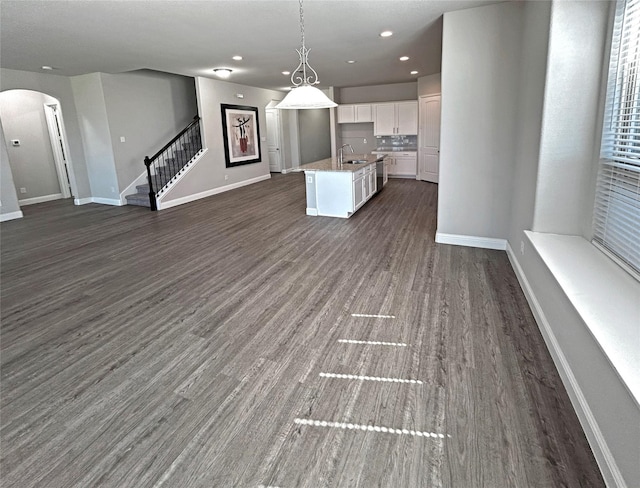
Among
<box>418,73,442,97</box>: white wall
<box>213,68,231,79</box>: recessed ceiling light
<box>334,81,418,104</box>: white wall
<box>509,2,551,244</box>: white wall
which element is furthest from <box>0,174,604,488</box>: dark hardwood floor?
<box>334,81,418,104</box>: white wall

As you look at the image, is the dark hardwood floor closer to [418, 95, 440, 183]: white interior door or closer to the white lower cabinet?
the white lower cabinet

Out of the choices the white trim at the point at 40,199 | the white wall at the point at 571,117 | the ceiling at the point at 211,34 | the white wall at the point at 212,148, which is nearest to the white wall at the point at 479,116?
the ceiling at the point at 211,34

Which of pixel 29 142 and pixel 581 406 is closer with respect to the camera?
pixel 581 406

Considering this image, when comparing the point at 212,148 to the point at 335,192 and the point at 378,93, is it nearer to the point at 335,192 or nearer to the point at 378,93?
the point at 335,192

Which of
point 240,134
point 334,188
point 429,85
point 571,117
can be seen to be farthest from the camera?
point 240,134

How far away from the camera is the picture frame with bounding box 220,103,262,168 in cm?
927

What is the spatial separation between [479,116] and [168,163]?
22.6 feet

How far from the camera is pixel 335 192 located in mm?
6156

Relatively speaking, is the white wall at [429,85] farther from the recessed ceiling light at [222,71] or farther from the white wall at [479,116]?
the white wall at [479,116]

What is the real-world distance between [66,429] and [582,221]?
367cm

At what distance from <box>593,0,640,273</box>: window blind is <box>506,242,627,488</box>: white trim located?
2.04 feet

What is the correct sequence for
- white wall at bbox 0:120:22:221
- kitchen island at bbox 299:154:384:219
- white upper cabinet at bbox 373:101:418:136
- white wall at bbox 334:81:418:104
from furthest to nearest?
white wall at bbox 334:81:418:104 < white upper cabinet at bbox 373:101:418:136 < white wall at bbox 0:120:22:221 < kitchen island at bbox 299:154:384:219

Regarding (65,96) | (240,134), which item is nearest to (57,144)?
(65,96)

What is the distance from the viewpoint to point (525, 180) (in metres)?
3.49
